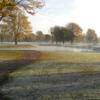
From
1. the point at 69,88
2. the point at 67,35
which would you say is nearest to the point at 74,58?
the point at 69,88

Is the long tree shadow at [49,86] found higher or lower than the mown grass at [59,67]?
lower

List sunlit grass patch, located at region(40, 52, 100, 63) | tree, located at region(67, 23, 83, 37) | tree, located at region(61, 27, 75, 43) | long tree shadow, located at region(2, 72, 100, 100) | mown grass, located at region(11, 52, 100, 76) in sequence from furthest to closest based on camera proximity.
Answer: tree, located at region(67, 23, 83, 37) < tree, located at region(61, 27, 75, 43) < sunlit grass patch, located at region(40, 52, 100, 63) < mown grass, located at region(11, 52, 100, 76) < long tree shadow, located at region(2, 72, 100, 100)

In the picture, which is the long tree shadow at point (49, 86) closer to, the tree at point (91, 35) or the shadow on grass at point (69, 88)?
the shadow on grass at point (69, 88)

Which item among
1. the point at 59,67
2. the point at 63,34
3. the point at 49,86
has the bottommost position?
the point at 49,86

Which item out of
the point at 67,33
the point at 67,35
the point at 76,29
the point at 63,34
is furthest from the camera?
the point at 76,29

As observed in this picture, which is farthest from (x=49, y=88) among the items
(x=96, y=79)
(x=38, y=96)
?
(x=96, y=79)

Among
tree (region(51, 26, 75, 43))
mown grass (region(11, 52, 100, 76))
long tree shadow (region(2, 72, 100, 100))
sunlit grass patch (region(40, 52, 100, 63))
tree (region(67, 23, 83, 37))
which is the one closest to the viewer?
long tree shadow (region(2, 72, 100, 100))

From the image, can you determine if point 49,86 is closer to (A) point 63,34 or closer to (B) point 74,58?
(B) point 74,58

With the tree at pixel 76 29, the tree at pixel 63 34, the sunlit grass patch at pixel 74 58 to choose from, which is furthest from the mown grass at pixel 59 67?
the tree at pixel 76 29

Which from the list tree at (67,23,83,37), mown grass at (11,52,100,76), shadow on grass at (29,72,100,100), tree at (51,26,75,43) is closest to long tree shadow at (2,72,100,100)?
shadow on grass at (29,72,100,100)

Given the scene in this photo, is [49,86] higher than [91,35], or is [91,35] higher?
[91,35]

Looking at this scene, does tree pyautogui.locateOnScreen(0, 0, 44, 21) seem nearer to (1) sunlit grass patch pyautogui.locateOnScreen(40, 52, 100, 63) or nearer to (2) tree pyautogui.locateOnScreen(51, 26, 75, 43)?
(1) sunlit grass patch pyautogui.locateOnScreen(40, 52, 100, 63)

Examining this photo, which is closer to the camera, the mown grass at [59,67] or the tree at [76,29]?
the mown grass at [59,67]

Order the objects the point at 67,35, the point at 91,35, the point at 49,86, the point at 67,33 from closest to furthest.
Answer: the point at 49,86, the point at 67,35, the point at 67,33, the point at 91,35
